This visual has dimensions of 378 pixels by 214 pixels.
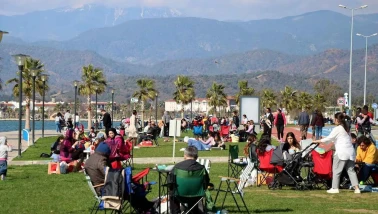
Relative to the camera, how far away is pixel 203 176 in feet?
33.7

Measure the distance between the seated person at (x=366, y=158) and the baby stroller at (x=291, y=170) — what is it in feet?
3.72

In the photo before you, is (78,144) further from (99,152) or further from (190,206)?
(190,206)

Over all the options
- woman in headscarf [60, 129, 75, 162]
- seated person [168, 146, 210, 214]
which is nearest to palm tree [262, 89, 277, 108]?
woman in headscarf [60, 129, 75, 162]

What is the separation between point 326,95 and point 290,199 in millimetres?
131497

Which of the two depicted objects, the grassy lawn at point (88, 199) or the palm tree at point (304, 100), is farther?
the palm tree at point (304, 100)

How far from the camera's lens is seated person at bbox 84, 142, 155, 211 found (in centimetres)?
1101

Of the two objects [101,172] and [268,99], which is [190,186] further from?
[268,99]

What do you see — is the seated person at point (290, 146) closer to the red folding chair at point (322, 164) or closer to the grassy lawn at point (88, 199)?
the red folding chair at point (322, 164)

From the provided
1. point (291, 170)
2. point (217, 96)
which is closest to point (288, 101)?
point (217, 96)

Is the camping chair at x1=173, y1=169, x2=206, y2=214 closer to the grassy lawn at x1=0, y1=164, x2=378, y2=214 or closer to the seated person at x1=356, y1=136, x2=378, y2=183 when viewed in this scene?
the grassy lawn at x1=0, y1=164, x2=378, y2=214

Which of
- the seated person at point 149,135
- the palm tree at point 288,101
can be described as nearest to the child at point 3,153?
the seated person at point 149,135

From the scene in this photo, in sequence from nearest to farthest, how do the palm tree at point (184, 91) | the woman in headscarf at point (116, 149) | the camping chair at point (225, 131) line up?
the woman in headscarf at point (116, 149) → the camping chair at point (225, 131) → the palm tree at point (184, 91)

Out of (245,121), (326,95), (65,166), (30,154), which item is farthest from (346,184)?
(326,95)

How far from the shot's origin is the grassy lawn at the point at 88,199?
1248 centimetres
